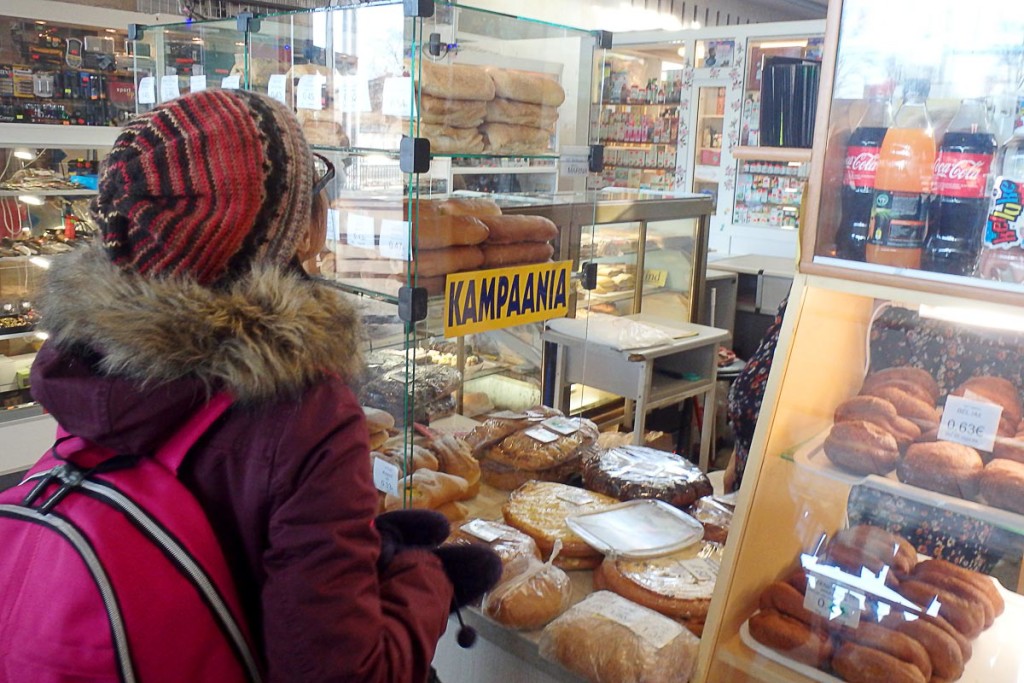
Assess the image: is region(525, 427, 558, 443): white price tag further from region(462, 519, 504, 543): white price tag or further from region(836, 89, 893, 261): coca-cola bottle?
region(836, 89, 893, 261): coca-cola bottle

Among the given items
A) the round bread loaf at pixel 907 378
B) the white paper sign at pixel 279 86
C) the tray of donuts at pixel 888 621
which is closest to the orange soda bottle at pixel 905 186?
the round bread loaf at pixel 907 378

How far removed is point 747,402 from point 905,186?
1.16 meters

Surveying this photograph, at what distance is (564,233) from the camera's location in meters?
1.99

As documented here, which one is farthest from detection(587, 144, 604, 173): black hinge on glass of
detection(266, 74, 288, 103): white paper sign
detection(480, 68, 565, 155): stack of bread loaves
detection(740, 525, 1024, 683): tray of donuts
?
detection(740, 525, 1024, 683): tray of donuts

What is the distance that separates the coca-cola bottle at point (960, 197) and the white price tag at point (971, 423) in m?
0.20

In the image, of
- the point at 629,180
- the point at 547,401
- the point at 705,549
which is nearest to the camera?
the point at 705,549

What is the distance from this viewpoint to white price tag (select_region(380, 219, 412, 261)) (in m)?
1.61

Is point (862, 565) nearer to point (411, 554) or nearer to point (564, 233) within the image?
point (411, 554)

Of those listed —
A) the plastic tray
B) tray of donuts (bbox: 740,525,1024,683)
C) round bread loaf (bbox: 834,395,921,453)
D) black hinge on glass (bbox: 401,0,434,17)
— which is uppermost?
black hinge on glass (bbox: 401,0,434,17)

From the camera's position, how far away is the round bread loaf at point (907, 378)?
4.18 feet

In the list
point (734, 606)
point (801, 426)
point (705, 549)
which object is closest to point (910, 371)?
point (801, 426)

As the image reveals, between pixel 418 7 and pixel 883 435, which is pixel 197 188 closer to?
pixel 418 7

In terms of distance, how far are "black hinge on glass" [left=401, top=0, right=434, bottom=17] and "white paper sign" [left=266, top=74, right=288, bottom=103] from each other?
2.03ft

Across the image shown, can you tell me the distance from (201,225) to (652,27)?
34.4 feet
